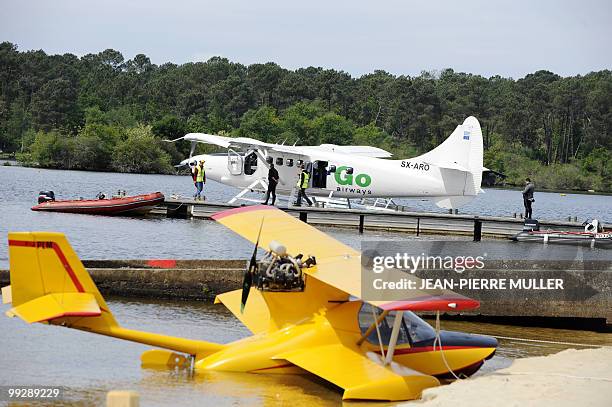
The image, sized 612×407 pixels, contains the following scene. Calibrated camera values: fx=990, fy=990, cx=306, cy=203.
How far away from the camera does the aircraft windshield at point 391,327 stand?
430 inches

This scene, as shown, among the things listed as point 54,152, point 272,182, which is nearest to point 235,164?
point 272,182

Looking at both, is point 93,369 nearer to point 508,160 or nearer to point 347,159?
point 347,159

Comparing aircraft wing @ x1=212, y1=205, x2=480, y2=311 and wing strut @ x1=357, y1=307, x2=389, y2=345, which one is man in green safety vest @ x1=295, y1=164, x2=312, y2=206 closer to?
aircraft wing @ x1=212, y1=205, x2=480, y2=311

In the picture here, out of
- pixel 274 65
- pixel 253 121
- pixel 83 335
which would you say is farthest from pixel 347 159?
pixel 274 65

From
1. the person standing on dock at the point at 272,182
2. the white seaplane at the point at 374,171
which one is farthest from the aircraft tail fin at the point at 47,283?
the white seaplane at the point at 374,171

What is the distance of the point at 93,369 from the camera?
36.8ft

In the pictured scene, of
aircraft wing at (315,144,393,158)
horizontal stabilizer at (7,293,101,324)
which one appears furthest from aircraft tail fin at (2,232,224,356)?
aircraft wing at (315,144,393,158)

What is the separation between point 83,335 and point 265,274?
10.9 feet

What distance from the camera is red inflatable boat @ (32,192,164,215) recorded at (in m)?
31.2

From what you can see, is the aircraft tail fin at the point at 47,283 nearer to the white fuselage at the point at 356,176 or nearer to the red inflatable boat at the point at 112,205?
the red inflatable boat at the point at 112,205

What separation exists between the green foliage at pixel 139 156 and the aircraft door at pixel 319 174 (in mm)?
44721

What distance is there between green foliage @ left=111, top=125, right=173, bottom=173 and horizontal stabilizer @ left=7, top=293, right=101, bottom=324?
220 feet

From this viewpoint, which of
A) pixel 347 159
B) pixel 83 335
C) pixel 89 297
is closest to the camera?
pixel 89 297

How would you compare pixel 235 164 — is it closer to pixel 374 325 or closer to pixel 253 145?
pixel 253 145
